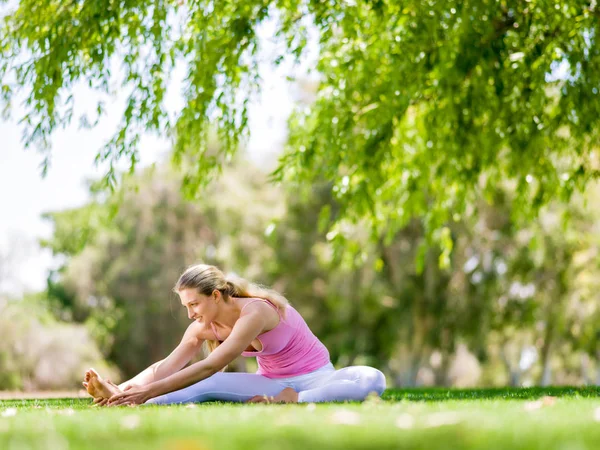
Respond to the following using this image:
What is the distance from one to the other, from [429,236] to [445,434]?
25.8ft

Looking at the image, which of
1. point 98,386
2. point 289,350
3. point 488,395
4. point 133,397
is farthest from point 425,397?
point 98,386

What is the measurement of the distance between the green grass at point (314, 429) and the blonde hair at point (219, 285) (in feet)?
4.60

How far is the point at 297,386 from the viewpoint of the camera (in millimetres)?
5723

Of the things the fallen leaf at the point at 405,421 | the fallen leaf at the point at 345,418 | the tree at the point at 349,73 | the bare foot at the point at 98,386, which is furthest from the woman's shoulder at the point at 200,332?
the tree at the point at 349,73

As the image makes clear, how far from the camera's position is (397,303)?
71.3 feet

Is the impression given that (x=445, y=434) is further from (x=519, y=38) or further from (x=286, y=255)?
(x=286, y=255)

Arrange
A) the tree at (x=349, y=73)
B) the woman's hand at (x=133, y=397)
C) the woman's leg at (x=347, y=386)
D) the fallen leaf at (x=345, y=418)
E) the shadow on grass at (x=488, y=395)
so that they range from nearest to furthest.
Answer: the fallen leaf at (x=345, y=418) → the woman's hand at (x=133, y=397) → the woman's leg at (x=347, y=386) → the shadow on grass at (x=488, y=395) → the tree at (x=349, y=73)

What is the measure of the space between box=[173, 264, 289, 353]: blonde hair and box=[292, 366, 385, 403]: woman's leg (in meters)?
0.57

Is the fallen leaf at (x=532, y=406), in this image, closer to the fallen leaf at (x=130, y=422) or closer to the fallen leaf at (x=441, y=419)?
the fallen leaf at (x=441, y=419)

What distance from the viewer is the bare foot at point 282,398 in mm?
5512

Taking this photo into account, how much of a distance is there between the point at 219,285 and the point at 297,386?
846mm

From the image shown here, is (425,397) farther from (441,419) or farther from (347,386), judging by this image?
(441,419)

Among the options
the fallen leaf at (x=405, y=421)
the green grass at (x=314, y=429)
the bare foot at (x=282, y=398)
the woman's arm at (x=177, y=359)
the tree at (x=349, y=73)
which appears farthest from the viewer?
the tree at (x=349, y=73)

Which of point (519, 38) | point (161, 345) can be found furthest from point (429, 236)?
point (161, 345)
